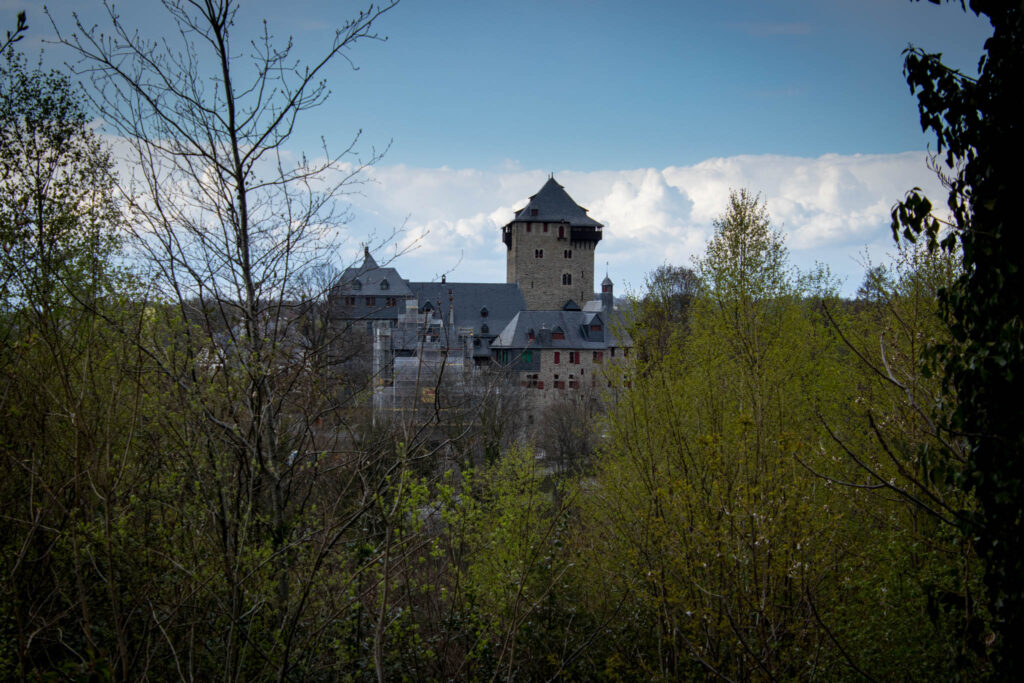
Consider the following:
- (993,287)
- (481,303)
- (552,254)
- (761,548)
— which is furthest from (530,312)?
(993,287)

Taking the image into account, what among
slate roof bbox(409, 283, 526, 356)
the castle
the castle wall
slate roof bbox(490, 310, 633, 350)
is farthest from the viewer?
the castle wall

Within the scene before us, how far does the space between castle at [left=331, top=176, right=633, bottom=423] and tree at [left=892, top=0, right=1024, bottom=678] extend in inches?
1041

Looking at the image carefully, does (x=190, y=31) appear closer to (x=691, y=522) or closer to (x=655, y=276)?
(x=691, y=522)

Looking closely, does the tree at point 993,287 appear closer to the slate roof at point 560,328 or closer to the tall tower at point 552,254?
the slate roof at point 560,328

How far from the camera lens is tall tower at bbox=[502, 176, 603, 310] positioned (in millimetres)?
62969

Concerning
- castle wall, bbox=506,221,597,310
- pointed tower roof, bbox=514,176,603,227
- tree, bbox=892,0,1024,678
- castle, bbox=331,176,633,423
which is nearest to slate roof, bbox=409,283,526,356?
castle, bbox=331,176,633,423

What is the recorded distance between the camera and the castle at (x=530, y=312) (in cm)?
3816

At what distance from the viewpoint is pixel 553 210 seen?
64438 mm

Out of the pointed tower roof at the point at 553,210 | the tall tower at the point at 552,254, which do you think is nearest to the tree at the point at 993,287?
the tall tower at the point at 552,254

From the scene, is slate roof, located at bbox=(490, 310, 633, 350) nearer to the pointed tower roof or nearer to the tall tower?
the tall tower

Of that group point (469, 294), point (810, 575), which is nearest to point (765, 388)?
point (810, 575)

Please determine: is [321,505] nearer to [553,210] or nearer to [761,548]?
[761,548]

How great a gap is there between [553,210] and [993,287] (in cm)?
6151

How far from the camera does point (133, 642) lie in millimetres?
6152
